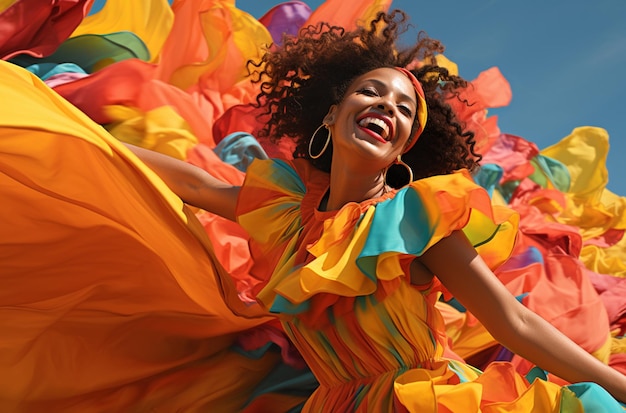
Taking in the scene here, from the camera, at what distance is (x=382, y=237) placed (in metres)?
1.83

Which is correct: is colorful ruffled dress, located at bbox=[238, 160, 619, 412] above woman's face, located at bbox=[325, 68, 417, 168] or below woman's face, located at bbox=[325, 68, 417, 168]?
below

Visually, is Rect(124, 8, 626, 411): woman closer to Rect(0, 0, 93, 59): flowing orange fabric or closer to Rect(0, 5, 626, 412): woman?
Rect(0, 5, 626, 412): woman

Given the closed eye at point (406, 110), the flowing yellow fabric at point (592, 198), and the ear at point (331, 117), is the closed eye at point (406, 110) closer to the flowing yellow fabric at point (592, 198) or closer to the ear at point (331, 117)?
the ear at point (331, 117)

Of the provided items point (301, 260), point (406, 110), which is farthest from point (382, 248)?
point (406, 110)

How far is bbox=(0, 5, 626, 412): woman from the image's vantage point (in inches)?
71.9

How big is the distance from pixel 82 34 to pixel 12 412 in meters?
1.89

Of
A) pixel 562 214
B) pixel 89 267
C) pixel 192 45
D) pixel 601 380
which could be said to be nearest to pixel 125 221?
pixel 89 267

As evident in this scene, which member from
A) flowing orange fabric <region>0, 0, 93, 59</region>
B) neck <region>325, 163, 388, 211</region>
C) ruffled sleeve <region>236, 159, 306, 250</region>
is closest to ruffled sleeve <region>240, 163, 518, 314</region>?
neck <region>325, 163, 388, 211</region>

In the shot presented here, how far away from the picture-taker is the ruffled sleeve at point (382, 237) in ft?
5.94

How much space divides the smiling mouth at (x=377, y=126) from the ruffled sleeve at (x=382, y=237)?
0.20 m

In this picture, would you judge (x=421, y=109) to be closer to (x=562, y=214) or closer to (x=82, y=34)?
(x=82, y=34)

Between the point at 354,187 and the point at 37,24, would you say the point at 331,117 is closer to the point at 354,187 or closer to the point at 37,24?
the point at 354,187

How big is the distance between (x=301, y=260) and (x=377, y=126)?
41 centimetres

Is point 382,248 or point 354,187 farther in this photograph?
point 354,187
